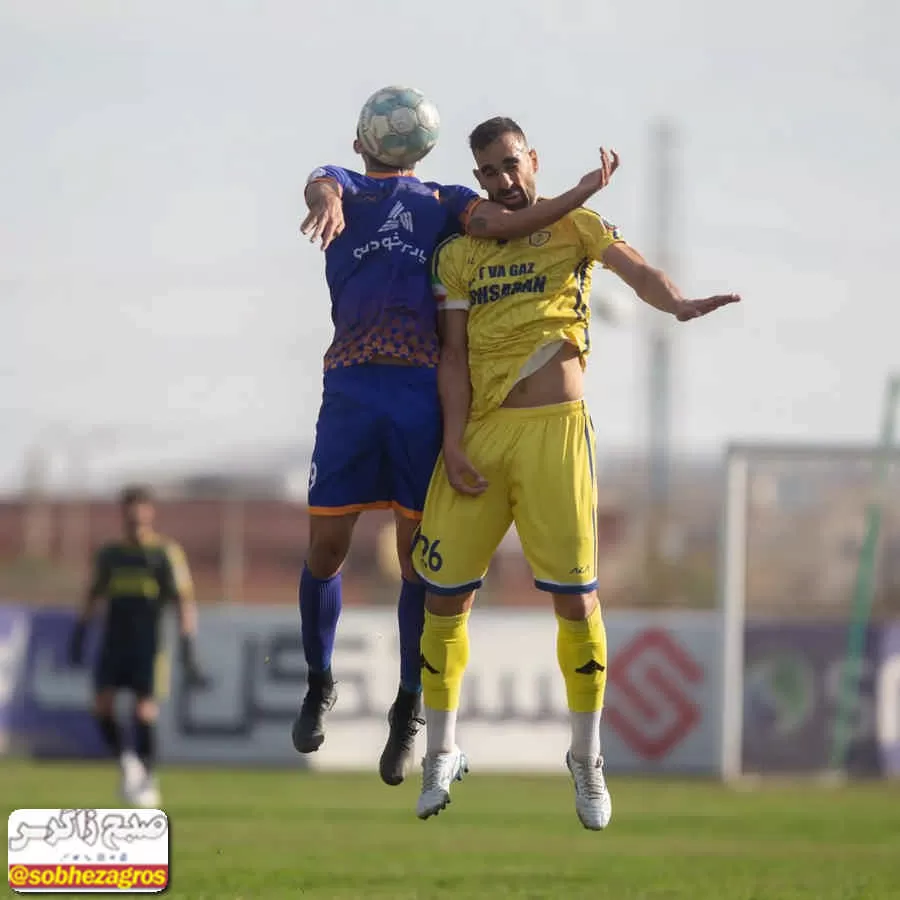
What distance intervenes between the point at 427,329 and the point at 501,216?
59 centimetres

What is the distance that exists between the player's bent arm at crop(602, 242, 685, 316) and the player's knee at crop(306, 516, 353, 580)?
1597 mm

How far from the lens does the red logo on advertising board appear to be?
68.7 ft

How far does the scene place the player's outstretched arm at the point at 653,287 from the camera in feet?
26.3

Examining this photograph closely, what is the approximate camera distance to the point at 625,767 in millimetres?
21047

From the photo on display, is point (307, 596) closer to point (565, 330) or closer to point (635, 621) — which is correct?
point (565, 330)

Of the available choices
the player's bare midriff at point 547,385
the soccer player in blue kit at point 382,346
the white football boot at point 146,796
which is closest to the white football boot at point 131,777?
the white football boot at point 146,796

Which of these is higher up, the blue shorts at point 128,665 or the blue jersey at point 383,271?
the blue jersey at point 383,271

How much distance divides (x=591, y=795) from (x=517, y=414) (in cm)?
164

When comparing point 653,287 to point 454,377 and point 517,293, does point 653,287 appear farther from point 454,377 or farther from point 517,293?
point 454,377

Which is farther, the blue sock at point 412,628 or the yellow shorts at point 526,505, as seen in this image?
the blue sock at point 412,628

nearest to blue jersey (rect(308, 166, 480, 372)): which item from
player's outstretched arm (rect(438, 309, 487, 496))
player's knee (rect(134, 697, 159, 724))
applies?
player's outstretched arm (rect(438, 309, 487, 496))

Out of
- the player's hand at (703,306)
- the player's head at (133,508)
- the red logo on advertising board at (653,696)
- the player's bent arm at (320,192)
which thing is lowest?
the red logo on advertising board at (653,696)

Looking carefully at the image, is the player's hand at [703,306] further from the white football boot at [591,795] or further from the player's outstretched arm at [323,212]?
the white football boot at [591,795]

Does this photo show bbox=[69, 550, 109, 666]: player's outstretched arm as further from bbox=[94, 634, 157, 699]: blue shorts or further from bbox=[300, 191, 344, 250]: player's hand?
bbox=[300, 191, 344, 250]: player's hand
